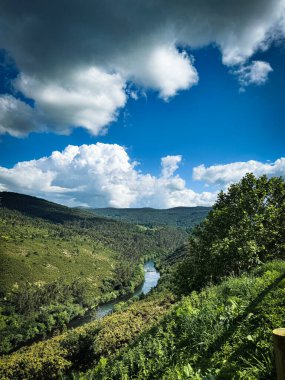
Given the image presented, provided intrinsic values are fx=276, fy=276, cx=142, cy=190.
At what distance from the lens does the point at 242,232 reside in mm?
25484

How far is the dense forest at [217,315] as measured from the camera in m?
7.87

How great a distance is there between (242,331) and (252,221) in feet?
62.2

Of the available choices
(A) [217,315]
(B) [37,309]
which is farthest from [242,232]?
(B) [37,309]

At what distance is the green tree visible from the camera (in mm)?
24625

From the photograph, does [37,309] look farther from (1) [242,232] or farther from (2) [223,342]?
(2) [223,342]

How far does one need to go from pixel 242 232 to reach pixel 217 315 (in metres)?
16.3

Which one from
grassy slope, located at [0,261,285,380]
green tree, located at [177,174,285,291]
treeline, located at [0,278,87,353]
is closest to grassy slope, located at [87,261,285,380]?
grassy slope, located at [0,261,285,380]

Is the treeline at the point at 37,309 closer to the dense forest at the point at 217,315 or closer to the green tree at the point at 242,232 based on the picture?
the dense forest at the point at 217,315

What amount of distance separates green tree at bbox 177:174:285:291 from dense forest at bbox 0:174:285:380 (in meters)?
0.09

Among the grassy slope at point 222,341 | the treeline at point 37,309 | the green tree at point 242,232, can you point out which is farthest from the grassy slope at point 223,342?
the treeline at point 37,309

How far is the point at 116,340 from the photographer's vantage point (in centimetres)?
3269

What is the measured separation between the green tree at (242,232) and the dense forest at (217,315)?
9 centimetres

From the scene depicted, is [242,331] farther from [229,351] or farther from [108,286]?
[108,286]

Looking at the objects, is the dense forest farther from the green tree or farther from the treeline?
the treeline
